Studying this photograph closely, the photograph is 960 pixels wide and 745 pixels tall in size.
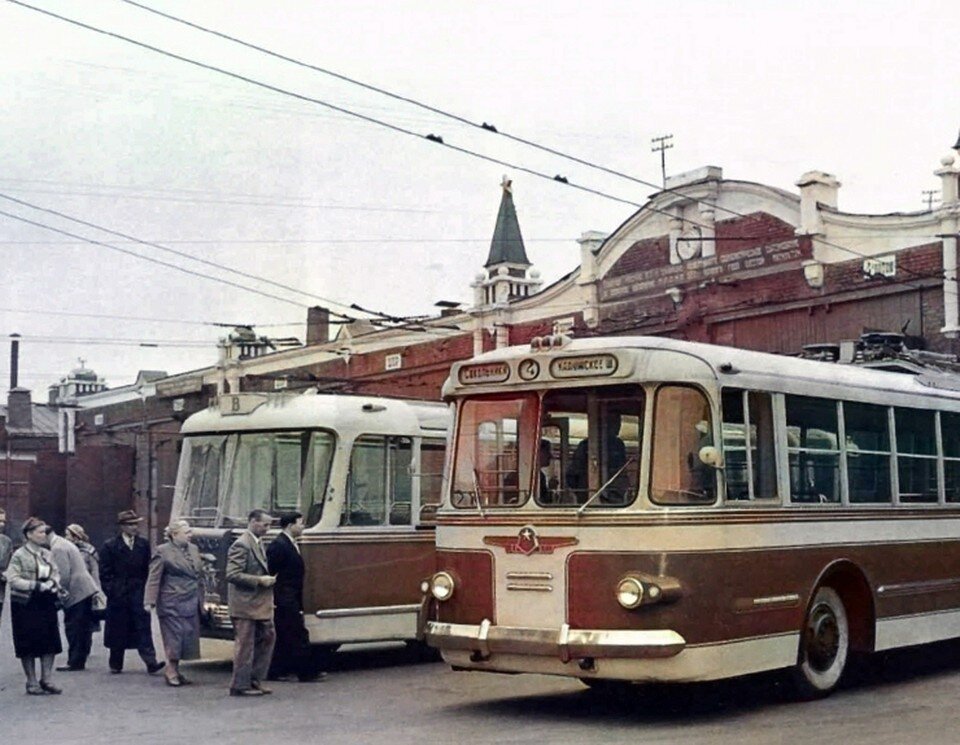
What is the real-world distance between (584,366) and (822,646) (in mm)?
3070

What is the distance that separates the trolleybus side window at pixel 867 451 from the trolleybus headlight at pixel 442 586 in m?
3.40

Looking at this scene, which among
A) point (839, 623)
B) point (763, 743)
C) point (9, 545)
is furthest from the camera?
point (9, 545)

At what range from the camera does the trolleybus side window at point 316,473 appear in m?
15.3

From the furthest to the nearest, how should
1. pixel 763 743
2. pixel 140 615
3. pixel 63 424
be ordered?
pixel 63 424 → pixel 140 615 → pixel 763 743

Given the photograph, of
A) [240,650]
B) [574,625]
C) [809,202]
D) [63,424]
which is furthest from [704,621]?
[63,424]

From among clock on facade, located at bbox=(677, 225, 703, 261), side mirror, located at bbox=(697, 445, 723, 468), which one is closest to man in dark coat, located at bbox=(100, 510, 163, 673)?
side mirror, located at bbox=(697, 445, 723, 468)

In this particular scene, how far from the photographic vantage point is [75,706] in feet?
42.7

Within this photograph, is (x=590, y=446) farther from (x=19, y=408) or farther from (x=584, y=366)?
(x=19, y=408)

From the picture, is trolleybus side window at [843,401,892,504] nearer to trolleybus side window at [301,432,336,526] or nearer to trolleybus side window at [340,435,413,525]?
trolleybus side window at [340,435,413,525]

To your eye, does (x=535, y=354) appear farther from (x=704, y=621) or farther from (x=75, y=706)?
(x=75, y=706)

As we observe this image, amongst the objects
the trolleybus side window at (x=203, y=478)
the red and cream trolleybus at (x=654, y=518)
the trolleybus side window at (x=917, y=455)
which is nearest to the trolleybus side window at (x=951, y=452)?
the trolleybus side window at (x=917, y=455)

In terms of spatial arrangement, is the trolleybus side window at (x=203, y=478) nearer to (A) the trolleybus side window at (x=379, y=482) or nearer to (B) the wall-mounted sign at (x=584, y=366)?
(A) the trolleybus side window at (x=379, y=482)

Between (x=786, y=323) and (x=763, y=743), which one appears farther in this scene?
(x=786, y=323)

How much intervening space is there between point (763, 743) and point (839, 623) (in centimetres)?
288
